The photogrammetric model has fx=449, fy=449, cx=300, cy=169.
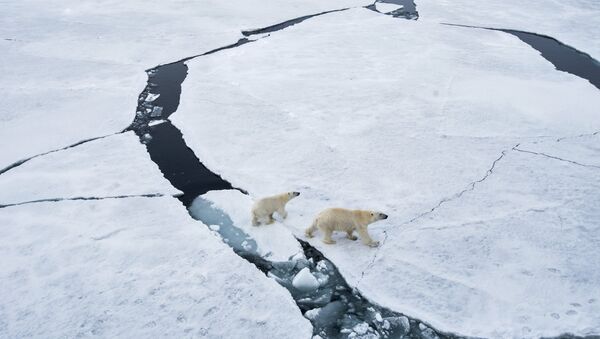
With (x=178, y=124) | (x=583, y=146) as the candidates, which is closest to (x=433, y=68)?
(x=583, y=146)

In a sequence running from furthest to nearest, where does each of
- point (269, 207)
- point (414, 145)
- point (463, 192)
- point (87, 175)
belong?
point (414, 145) < point (87, 175) < point (463, 192) < point (269, 207)

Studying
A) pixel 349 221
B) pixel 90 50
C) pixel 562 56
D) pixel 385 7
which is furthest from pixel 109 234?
pixel 385 7

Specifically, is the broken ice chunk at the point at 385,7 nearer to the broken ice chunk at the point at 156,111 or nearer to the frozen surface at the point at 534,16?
the frozen surface at the point at 534,16

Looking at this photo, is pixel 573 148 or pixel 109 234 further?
pixel 573 148

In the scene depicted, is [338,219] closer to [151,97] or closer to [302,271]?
[302,271]

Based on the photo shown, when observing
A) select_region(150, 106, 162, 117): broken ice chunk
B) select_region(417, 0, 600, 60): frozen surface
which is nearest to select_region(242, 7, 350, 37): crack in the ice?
select_region(417, 0, 600, 60): frozen surface

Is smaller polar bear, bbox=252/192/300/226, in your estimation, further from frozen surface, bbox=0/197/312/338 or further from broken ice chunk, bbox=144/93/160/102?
broken ice chunk, bbox=144/93/160/102

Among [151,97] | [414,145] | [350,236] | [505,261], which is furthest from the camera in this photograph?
[151,97]

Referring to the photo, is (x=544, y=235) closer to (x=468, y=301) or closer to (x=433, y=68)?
(x=468, y=301)
